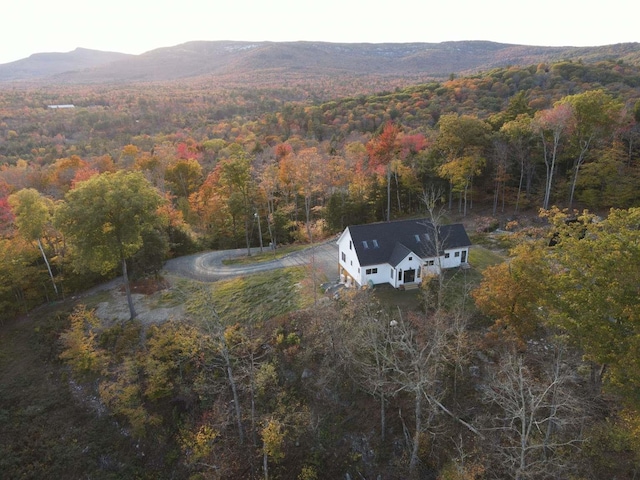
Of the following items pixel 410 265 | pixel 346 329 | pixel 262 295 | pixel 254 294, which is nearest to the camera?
pixel 346 329

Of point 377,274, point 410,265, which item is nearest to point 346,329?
point 377,274

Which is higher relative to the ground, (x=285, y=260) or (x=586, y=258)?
(x=586, y=258)

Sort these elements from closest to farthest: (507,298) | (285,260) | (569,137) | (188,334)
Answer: (507,298), (188,334), (285,260), (569,137)

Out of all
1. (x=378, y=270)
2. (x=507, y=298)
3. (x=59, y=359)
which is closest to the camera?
(x=507, y=298)

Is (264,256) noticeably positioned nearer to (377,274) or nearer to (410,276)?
(377,274)

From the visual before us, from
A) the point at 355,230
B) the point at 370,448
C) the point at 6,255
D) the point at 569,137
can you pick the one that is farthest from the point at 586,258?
the point at 6,255

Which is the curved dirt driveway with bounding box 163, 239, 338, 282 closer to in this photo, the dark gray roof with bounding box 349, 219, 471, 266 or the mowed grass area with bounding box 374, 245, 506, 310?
the dark gray roof with bounding box 349, 219, 471, 266

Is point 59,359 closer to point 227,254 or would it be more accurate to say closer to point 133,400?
point 133,400
